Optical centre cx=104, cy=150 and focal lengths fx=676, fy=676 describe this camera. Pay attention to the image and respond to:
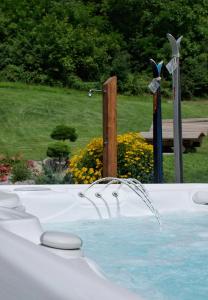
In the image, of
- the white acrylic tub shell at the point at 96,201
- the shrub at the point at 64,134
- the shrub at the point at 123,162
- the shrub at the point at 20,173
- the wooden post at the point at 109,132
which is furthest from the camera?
the shrub at the point at 64,134

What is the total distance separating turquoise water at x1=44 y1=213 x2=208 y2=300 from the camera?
2.62 metres

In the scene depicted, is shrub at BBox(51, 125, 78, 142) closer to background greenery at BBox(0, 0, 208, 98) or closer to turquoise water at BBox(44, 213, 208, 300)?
turquoise water at BBox(44, 213, 208, 300)

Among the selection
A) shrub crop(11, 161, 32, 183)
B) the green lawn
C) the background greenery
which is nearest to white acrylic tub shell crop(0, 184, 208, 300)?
shrub crop(11, 161, 32, 183)

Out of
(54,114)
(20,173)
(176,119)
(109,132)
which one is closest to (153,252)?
(109,132)

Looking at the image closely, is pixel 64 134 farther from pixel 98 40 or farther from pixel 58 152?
pixel 98 40

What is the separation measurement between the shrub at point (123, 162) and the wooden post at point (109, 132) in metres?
0.31

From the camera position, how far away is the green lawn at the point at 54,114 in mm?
10555

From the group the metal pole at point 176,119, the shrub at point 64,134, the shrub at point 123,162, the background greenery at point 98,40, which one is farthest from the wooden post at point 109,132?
the background greenery at point 98,40

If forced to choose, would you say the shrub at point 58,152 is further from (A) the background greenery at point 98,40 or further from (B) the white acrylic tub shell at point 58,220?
(A) the background greenery at point 98,40

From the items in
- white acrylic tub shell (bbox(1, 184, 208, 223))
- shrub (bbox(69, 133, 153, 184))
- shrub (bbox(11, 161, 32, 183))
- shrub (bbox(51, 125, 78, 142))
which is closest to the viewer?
white acrylic tub shell (bbox(1, 184, 208, 223))

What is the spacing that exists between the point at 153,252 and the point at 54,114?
969cm

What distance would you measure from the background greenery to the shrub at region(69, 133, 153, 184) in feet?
32.0

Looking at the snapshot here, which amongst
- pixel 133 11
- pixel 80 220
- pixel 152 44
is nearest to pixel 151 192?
pixel 80 220

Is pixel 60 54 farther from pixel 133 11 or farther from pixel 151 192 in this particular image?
pixel 151 192
